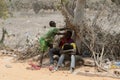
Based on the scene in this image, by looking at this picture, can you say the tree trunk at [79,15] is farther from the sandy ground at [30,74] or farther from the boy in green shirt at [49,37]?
the sandy ground at [30,74]

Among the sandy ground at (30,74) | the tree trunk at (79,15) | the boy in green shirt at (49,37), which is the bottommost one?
the sandy ground at (30,74)

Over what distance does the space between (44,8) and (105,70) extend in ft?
96.9

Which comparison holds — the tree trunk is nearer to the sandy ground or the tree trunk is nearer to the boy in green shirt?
the boy in green shirt

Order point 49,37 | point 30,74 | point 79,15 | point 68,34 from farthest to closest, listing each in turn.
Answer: point 79,15
point 49,37
point 68,34
point 30,74

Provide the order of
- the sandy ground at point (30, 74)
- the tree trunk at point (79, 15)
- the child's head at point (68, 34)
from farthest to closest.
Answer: the tree trunk at point (79, 15) → the child's head at point (68, 34) → the sandy ground at point (30, 74)

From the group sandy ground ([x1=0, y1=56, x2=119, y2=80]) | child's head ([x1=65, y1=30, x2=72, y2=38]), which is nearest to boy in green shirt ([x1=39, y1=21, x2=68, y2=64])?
child's head ([x1=65, y1=30, x2=72, y2=38])

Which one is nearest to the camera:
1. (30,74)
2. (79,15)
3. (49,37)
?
(30,74)

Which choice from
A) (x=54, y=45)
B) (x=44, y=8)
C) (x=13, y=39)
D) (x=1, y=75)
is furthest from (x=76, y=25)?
(x=44, y=8)

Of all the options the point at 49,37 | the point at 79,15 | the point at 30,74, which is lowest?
the point at 30,74

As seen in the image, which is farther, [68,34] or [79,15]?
[79,15]

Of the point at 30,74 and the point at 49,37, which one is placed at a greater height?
the point at 49,37

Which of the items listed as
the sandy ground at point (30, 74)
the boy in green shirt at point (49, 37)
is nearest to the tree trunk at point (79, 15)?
the boy in green shirt at point (49, 37)

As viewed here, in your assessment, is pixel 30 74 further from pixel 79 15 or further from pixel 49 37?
pixel 79 15

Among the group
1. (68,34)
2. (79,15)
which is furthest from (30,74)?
(79,15)
